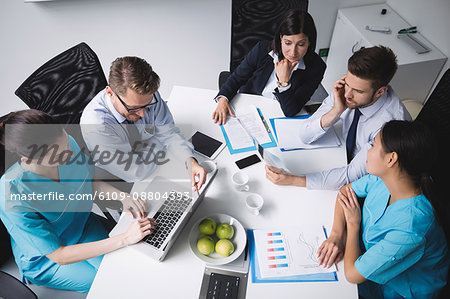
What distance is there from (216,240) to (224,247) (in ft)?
0.30

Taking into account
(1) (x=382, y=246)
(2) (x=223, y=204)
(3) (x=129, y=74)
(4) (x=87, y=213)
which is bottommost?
(4) (x=87, y=213)

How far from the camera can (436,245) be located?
1.19 metres

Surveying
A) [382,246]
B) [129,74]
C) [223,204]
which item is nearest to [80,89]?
[129,74]

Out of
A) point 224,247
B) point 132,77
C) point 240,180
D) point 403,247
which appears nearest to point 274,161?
point 240,180

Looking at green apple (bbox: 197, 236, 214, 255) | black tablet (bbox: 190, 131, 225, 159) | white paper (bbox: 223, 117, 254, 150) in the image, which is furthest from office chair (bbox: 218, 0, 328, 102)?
green apple (bbox: 197, 236, 214, 255)

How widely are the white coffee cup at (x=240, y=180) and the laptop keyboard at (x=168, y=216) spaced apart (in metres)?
0.26

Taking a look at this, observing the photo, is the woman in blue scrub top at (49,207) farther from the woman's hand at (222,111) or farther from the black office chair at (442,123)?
the black office chair at (442,123)

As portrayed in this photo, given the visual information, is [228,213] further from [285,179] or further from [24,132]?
[24,132]

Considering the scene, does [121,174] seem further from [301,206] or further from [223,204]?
[301,206]

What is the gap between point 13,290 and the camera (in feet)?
3.76

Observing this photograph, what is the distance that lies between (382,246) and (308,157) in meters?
0.65

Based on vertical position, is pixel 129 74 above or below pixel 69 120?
above

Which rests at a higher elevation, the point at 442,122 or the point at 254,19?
the point at 254,19

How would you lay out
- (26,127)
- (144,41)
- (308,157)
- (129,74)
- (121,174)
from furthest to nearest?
(144,41) < (308,157) < (121,174) < (129,74) < (26,127)
